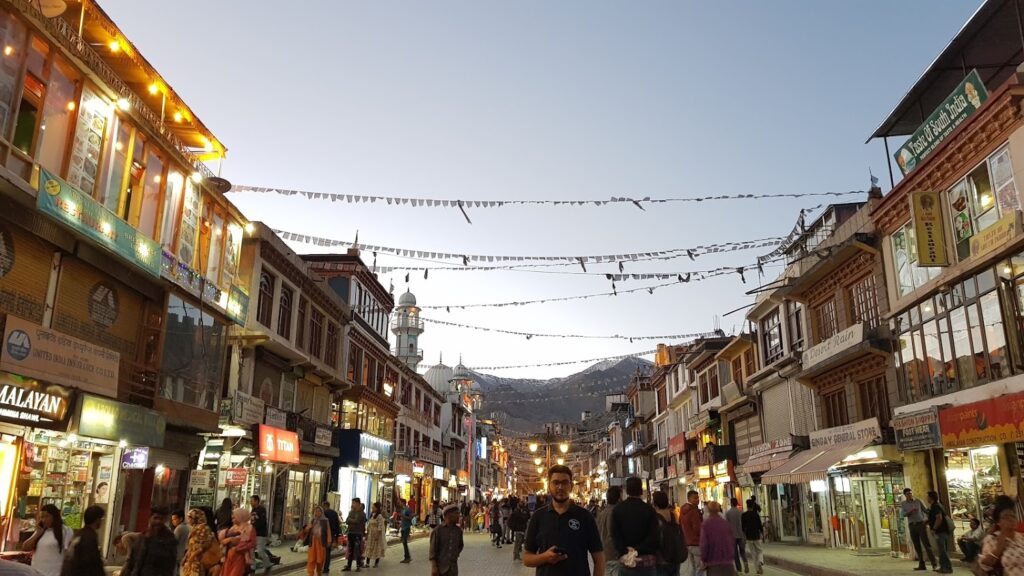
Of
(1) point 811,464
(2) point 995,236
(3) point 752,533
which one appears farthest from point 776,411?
(2) point 995,236

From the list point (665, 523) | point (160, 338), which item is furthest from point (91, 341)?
point (665, 523)

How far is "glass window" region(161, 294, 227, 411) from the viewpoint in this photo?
62.5 ft

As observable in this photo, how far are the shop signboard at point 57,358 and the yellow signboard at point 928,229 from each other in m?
19.2

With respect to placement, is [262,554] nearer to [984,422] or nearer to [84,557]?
[84,557]

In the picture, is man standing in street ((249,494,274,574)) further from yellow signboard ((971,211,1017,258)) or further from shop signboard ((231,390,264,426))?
yellow signboard ((971,211,1017,258))

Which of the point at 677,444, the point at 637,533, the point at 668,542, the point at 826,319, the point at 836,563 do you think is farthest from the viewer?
the point at 677,444

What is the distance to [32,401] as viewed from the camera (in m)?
13.8

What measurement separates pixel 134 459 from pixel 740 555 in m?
15.0

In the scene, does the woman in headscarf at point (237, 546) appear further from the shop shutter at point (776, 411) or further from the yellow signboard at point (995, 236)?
the shop shutter at point (776, 411)

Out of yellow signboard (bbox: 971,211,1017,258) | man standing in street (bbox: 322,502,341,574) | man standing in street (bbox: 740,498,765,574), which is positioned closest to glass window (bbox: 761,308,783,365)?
man standing in street (bbox: 740,498,765,574)

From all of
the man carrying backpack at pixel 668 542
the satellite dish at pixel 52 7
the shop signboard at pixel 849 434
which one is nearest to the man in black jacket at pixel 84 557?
the man carrying backpack at pixel 668 542

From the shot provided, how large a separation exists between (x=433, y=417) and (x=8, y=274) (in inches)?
2013

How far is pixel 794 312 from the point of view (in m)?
30.3

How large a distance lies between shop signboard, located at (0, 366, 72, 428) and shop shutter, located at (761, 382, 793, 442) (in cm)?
2443
